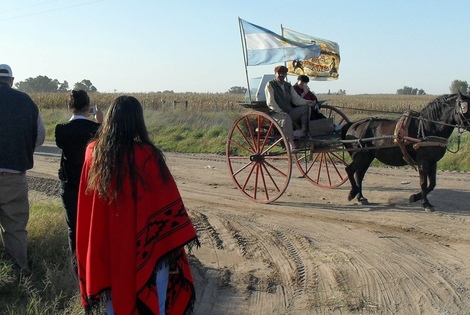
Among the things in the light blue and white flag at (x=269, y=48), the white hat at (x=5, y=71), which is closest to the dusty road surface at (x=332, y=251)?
the light blue and white flag at (x=269, y=48)

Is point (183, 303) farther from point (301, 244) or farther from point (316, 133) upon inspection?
point (316, 133)

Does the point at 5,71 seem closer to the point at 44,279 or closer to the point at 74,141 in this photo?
the point at 74,141

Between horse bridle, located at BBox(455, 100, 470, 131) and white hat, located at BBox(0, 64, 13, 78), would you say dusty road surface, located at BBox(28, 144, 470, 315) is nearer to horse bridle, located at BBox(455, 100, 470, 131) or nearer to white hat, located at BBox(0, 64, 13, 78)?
horse bridle, located at BBox(455, 100, 470, 131)

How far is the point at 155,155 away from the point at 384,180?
915cm

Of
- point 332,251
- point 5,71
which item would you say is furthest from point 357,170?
point 5,71

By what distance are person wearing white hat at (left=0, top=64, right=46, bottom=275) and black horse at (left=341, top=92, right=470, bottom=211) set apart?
5.89m

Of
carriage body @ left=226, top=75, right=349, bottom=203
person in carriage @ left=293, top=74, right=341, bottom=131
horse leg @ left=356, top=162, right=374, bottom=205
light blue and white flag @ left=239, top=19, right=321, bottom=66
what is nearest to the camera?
horse leg @ left=356, top=162, right=374, bottom=205

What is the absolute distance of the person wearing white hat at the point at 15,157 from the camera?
5.88 m

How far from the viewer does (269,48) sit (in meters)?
11.9

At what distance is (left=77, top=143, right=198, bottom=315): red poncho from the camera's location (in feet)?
12.6

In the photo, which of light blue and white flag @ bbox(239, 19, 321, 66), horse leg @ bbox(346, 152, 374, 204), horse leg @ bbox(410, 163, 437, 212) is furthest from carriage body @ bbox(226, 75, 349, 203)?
horse leg @ bbox(410, 163, 437, 212)

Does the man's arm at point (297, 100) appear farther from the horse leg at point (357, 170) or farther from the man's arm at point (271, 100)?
the horse leg at point (357, 170)

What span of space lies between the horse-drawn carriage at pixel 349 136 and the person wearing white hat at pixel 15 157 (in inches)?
195

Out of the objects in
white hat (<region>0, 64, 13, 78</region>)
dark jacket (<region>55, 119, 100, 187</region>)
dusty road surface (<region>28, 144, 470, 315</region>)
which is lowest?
dusty road surface (<region>28, 144, 470, 315</region>)
